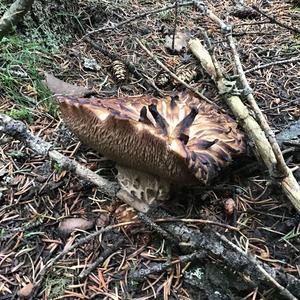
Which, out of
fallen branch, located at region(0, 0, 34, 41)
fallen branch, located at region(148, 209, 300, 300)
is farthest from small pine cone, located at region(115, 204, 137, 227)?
fallen branch, located at region(0, 0, 34, 41)

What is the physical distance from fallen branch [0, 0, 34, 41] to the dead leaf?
103cm

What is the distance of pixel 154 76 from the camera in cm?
307

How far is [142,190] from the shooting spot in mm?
2129

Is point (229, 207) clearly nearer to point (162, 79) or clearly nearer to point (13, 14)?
point (162, 79)

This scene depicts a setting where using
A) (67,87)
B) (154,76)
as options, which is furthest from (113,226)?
(154,76)

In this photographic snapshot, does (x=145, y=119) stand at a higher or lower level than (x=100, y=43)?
higher

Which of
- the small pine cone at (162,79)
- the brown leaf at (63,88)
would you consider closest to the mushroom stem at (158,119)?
the brown leaf at (63,88)

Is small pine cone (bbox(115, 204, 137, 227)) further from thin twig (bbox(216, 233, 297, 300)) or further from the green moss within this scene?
the green moss

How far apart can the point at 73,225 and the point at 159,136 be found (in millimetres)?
649

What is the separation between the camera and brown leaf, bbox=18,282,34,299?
1.87m

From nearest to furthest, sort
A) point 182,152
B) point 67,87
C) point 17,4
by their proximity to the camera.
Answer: point 182,152 < point 67,87 < point 17,4

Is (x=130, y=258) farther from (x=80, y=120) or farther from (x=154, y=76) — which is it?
(x=154, y=76)

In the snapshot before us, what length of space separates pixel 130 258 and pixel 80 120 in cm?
65

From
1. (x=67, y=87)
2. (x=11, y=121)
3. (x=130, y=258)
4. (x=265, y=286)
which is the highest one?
(x=11, y=121)
